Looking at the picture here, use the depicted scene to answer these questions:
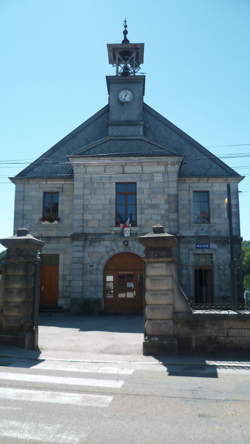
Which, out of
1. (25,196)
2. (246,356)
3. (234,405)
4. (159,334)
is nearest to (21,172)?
(25,196)

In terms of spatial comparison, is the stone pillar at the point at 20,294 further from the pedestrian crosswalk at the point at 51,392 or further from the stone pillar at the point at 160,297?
the stone pillar at the point at 160,297

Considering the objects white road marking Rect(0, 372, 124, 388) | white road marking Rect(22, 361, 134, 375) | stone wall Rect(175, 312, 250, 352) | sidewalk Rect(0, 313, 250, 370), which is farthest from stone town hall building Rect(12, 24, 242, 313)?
white road marking Rect(0, 372, 124, 388)

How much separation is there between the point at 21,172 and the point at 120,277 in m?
9.05

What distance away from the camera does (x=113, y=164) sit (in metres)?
20.7

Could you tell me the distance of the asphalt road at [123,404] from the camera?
434 cm

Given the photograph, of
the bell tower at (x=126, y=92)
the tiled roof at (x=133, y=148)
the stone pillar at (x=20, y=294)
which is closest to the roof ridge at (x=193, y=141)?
the tiled roof at (x=133, y=148)

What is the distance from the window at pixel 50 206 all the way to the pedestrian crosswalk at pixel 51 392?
46.3ft

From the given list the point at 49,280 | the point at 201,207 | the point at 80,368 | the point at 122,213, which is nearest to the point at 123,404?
the point at 80,368

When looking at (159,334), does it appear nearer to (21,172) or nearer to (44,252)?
(44,252)

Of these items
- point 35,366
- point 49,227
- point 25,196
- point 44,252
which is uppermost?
point 25,196

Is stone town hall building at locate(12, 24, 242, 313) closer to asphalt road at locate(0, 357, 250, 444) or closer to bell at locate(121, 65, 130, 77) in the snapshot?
bell at locate(121, 65, 130, 77)

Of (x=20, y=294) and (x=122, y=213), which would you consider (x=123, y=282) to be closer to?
(x=122, y=213)

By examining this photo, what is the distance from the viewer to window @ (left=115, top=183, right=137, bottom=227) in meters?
20.5

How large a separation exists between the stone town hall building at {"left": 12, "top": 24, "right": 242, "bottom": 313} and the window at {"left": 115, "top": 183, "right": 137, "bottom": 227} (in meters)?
0.06
